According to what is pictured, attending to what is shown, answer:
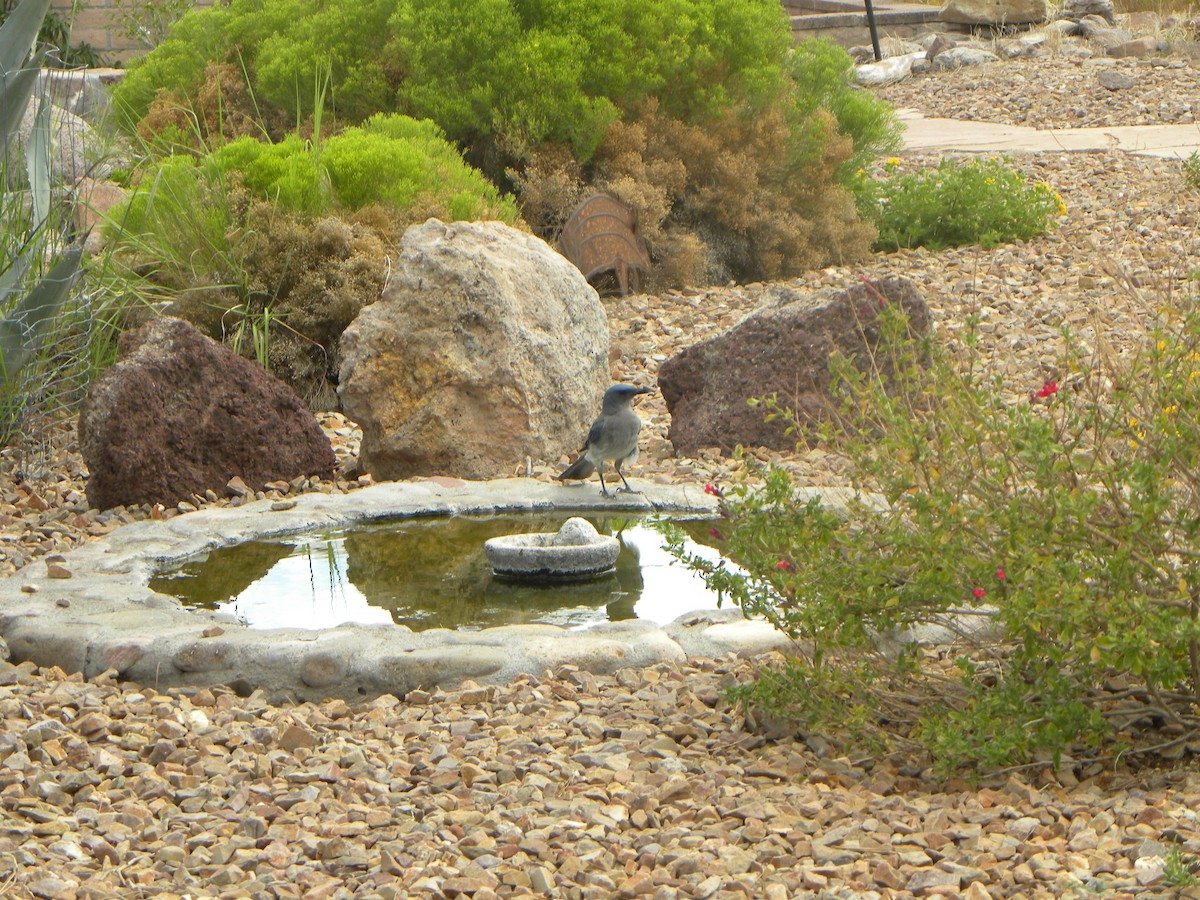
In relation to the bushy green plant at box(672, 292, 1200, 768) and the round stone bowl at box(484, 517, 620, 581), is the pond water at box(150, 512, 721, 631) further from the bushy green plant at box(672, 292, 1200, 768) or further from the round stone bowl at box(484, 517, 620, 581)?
the bushy green plant at box(672, 292, 1200, 768)

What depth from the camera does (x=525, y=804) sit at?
3004 millimetres

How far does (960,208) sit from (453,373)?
5178 mm

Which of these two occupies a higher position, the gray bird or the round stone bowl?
the gray bird

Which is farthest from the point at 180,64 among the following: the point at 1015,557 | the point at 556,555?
the point at 1015,557

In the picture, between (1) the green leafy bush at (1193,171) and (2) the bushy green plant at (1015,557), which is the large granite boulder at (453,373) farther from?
(1) the green leafy bush at (1193,171)

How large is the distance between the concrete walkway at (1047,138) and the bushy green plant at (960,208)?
6.56ft

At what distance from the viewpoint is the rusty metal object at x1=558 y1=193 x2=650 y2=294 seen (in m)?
8.91

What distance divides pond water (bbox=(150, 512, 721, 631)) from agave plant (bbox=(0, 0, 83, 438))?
58.3 inches

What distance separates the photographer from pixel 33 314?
230 inches

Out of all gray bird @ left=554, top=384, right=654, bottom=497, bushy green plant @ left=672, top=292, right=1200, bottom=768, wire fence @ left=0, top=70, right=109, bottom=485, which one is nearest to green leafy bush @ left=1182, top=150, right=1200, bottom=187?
gray bird @ left=554, top=384, right=654, bottom=497

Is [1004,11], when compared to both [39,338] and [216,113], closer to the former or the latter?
[216,113]

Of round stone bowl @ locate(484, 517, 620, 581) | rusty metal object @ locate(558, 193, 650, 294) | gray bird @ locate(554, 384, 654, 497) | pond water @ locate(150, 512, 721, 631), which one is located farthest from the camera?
rusty metal object @ locate(558, 193, 650, 294)

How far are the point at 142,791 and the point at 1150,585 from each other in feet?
6.91

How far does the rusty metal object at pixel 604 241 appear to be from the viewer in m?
8.91
